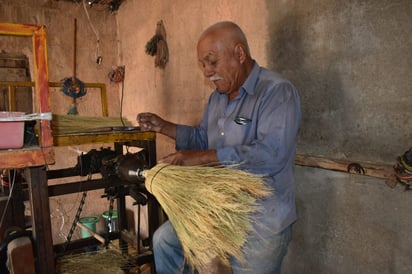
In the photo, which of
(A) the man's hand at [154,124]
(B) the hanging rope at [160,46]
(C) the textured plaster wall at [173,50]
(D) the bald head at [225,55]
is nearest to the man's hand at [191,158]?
(D) the bald head at [225,55]

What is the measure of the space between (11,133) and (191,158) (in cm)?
79

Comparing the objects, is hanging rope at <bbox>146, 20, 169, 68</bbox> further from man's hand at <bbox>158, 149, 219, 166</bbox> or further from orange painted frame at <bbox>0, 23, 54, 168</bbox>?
man's hand at <bbox>158, 149, 219, 166</bbox>

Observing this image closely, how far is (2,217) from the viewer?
203 cm

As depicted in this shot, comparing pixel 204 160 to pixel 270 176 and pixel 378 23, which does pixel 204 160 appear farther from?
pixel 378 23

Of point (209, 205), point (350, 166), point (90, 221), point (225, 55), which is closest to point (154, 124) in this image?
point (225, 55)

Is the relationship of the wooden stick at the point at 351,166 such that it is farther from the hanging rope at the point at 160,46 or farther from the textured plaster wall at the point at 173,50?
the hanging rope at the point at 160,46

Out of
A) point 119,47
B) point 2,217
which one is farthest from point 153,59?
point 2,217

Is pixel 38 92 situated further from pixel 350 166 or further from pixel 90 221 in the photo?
pixel 90 221

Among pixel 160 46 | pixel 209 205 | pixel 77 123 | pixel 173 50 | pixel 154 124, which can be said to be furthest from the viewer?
pixel 160 46

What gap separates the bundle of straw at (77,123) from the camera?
215 centimetres

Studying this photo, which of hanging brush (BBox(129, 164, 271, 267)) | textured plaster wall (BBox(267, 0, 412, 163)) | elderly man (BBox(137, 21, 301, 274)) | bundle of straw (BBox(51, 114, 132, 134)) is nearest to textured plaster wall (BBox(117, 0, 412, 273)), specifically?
textured plaster wall (BBox(267, 0, 412, 163))

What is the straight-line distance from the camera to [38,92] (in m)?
1.41

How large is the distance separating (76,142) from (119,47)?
10.3 ft

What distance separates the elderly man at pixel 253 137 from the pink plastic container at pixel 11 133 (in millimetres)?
661
